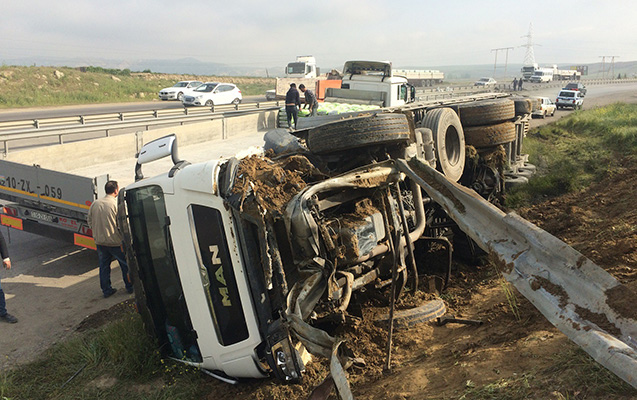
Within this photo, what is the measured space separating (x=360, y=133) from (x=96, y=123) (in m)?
13.3

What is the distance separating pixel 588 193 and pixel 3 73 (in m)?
39.1

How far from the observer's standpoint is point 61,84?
1474 inches

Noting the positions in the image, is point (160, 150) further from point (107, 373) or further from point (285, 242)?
point (107, 373)

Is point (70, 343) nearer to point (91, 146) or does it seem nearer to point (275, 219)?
point (275, 219)

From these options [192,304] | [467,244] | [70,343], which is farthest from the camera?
[467,244]

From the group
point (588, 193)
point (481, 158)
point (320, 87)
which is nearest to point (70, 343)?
point (481, 158)

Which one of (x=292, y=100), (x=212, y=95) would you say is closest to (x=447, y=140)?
(x=292, y=100)

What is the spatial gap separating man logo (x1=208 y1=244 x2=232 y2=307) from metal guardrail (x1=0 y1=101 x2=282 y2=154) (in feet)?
30.7

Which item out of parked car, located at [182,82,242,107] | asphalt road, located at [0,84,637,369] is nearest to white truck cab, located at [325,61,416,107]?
asphalt road, located at [0,84,637,369]

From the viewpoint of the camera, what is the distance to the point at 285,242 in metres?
3.79

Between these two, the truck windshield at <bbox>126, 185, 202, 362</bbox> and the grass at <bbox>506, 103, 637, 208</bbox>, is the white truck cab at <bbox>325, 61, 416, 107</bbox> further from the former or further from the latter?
the truck windshield at <bbox>126, 185, 202, 362</bbox>

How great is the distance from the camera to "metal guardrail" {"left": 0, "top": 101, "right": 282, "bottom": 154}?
40.9ft

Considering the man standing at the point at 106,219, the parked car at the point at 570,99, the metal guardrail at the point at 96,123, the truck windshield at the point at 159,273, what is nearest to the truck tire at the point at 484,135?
the truck windshield at the point at 159,273

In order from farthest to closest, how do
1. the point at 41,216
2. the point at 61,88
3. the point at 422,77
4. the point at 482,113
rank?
1. the point at 422,77
2. the point at 61,88
3. the point at 482,113
4. the point at 41,216
